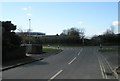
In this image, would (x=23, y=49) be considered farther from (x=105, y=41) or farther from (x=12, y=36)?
(x=105, y=41)

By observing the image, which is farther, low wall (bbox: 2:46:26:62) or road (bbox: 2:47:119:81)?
low wall (bbox: 2:46:26:62)

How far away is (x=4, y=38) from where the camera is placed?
103 feet

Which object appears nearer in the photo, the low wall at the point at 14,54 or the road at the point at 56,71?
the road at the point at 56,71

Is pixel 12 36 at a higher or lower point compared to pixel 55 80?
higher

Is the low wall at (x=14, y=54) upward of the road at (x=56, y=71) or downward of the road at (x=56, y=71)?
upward

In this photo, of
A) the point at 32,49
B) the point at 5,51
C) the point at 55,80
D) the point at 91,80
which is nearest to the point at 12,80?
the point at 55,80

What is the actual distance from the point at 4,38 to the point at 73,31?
10271 cm

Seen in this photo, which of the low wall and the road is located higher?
the low wall

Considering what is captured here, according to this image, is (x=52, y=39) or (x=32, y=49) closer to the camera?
(x=32, y=49)

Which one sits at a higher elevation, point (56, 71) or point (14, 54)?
point (14, 54)

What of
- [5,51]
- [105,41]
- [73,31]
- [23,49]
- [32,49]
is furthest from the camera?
[73,31]

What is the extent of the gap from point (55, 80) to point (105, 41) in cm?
9186

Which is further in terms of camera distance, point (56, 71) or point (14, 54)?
point (14, 54)

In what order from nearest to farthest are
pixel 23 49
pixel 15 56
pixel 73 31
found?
pixel 15 56, pixel 23 49, pixel 73 31
